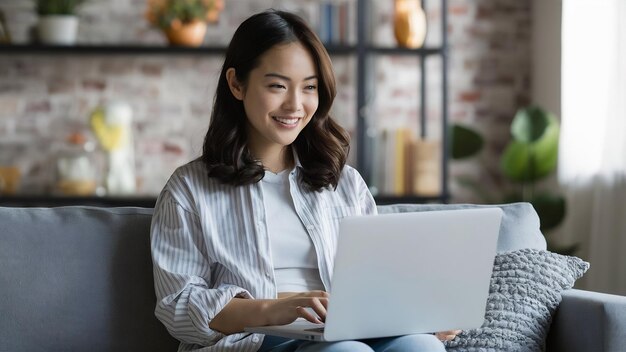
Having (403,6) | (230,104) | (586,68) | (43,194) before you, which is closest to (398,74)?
(403,6)

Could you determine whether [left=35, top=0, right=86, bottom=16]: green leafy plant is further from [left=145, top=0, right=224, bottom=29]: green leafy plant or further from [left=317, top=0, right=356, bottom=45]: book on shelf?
[left=317, top=0, right=356, bottom=45]: book on shelf

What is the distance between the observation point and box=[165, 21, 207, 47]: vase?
4828mm

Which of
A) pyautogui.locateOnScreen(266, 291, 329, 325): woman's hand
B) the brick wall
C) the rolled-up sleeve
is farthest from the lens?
the brick wall

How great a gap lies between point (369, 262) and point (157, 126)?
11.1 feet

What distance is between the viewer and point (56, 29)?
4.80m

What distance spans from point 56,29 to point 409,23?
1.69 meters

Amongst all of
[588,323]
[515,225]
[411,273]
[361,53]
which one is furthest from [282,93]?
[361,53]

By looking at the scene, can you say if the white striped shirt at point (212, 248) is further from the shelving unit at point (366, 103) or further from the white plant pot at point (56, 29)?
the white plant pot at point (56, 29)

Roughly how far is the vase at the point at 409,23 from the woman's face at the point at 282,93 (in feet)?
8.29

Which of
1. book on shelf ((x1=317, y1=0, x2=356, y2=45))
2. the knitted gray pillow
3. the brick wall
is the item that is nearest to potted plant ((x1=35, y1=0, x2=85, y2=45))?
the brick wall

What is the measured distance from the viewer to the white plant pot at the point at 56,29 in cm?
480

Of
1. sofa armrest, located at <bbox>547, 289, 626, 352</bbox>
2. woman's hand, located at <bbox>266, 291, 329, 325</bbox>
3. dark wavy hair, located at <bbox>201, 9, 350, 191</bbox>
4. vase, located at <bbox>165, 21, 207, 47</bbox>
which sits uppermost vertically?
vase, located at <bbox>165, 21, 207, 47</bbox>

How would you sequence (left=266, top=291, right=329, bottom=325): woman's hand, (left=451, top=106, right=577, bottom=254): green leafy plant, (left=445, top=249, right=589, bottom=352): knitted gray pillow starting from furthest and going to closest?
(left=451, top=106, right=577, bottom=254): green leafy plant, (left=445, top=249, right=589, bottom=352): knitted gray pillow, (left=266, top=291, right=329, bottom=325): woman's hand

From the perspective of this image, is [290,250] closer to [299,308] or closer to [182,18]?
[299,308]
